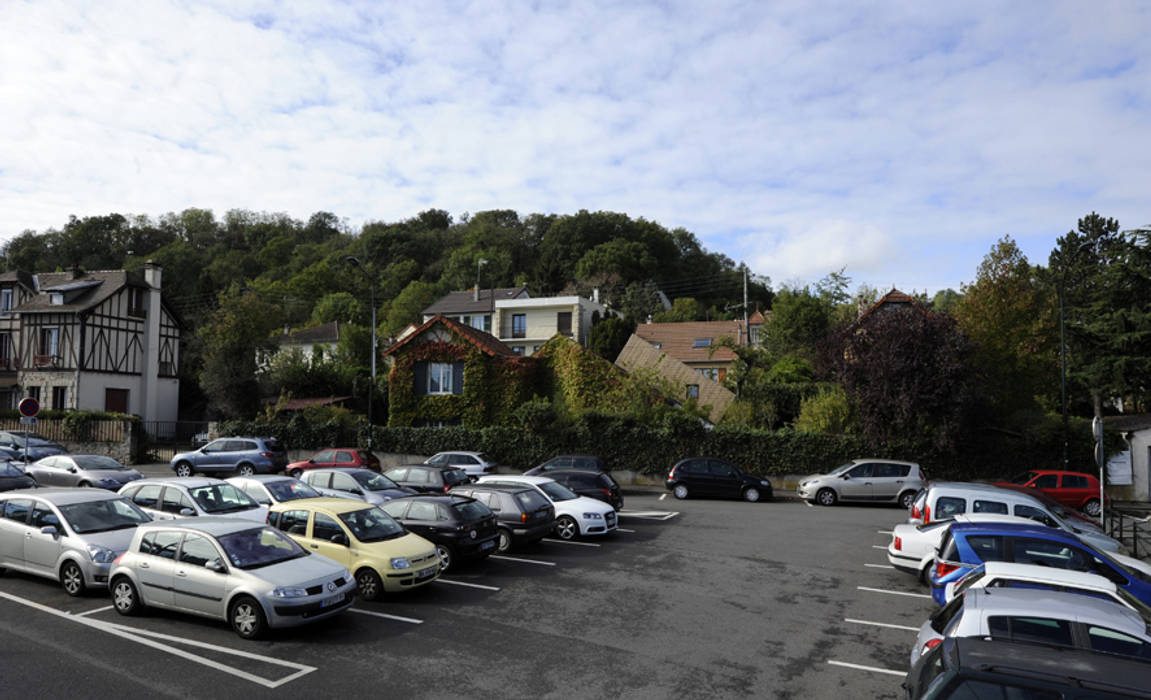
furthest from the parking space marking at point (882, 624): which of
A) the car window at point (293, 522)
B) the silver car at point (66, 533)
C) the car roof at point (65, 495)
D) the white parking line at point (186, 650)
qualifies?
the car roof at point (65, 495)

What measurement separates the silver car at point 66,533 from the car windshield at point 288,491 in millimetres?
3539

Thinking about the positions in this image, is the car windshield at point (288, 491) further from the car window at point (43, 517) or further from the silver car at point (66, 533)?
the car window at point (43, 517)

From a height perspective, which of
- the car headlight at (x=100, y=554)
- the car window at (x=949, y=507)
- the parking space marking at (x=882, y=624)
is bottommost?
the parking space marking at (x=882, y=624)

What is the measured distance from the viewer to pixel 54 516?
11.8 m

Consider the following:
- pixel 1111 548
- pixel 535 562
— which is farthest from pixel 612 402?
pixel 1111 548

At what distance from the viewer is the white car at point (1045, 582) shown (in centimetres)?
786

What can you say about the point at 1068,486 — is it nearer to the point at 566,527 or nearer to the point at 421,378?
the point at 566,527

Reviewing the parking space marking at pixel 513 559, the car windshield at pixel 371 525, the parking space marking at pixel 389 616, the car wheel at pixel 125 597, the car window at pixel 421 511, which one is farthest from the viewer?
the parking space marking at pixel 513 559

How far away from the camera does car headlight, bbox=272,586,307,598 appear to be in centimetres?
921

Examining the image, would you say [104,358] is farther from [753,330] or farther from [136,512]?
[753,330]

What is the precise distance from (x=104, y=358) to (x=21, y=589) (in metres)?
38.7

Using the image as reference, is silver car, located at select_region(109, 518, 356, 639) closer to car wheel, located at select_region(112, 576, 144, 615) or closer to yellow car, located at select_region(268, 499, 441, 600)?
car wheel, located at select_region(112, 576, 144, 615)

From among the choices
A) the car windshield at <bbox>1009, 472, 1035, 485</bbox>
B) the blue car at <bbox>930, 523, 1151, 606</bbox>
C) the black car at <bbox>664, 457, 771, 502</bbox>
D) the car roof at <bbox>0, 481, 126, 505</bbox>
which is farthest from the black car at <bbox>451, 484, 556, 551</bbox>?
the car windshield at <bbox>1009, 472, 1035, 485</bbox>

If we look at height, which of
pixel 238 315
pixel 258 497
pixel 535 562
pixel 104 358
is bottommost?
pixel 535 562
